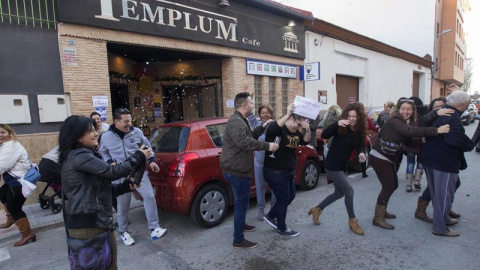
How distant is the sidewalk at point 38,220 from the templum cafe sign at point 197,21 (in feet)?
13.3

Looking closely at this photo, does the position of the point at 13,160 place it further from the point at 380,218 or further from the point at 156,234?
the point at 380,218

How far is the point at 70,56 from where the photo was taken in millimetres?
6469

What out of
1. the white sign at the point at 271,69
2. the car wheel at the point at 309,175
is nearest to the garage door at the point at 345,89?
the white sign at the point at 271,69

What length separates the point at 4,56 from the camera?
18.9ft

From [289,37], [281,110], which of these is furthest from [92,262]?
[289,37]

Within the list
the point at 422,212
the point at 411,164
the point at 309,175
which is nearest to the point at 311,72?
the point at 411,164

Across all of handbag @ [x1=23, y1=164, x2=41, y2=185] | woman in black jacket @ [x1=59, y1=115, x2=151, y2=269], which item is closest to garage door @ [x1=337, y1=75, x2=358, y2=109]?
handbag @ [x1=23, y1=164, x2=41, y2=185]

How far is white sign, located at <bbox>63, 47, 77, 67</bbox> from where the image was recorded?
6.39m

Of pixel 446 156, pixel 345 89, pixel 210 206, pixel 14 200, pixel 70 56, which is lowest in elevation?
pixel 210 206

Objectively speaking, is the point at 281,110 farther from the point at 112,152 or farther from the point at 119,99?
the point at 112,152

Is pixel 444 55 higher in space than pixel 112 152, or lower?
higher

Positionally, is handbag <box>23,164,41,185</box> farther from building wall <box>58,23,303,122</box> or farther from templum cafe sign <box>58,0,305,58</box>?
templum cafe sign <box>58,0,305,58</box>

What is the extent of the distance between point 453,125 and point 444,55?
1244 inches

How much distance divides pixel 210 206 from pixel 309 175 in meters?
2.46
